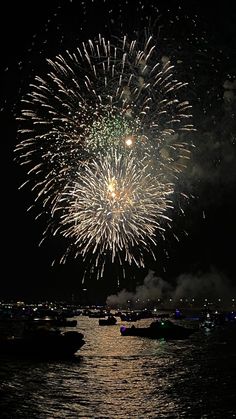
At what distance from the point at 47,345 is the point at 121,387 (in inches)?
735

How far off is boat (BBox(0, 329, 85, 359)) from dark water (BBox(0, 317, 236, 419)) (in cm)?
192

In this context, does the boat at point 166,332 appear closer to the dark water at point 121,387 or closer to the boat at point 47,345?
the dark water at point 121,387

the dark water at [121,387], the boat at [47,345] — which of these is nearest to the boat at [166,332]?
the dark water at [121,387]

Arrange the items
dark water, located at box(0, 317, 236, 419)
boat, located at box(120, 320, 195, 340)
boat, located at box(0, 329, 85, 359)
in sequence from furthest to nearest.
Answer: boat, located at box(120, 320, 195, 340), boat, located at box(0, 329, 85, 359), dark water, located at box(0, 317, 236, 419)

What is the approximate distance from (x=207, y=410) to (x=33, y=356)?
96.5 ft

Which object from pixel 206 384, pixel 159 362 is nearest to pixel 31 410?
pixel 206 384

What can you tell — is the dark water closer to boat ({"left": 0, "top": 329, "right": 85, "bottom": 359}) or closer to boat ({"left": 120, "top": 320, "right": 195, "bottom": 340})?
boat ({"left": 0, "top": 329, "right": 85, "bottom": 359})

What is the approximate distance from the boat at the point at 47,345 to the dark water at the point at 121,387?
6.31 feet

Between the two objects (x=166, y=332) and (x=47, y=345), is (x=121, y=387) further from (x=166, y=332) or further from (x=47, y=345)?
(x=166, y=332)

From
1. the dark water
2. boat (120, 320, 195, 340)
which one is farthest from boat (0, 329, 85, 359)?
boat (120, 320, 195, 340)

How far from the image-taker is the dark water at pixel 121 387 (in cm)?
2733

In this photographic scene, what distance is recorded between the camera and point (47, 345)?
5184 cm

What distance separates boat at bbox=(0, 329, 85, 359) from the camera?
51.9 metres

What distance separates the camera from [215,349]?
68.1m
